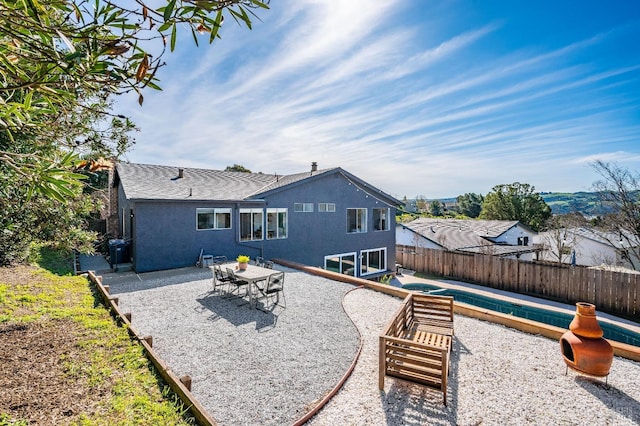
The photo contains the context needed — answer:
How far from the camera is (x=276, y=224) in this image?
45.8ft

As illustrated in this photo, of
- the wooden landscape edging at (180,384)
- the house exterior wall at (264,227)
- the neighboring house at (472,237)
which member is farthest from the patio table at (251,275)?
the neighboring house at (472,237)

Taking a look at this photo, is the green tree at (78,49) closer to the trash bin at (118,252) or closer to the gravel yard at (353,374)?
the gravel yard at (353,374)

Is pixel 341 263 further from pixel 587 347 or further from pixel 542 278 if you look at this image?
pixel 587 347

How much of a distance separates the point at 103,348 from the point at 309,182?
1147 centimetres

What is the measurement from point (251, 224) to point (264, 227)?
615 mm

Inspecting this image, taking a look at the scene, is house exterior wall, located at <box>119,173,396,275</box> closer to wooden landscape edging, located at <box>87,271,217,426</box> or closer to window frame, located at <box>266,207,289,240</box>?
window frame, located at <box>266,207,289,240</box>

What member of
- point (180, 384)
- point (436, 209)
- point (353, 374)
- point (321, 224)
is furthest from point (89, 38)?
point (436, 209)

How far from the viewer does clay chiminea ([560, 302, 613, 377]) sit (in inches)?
161

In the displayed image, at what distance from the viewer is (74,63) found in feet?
5.73

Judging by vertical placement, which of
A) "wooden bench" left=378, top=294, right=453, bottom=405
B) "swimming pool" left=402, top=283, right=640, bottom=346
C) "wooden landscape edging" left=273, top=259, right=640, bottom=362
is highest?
"wooden bench" left=378, top=294, right=453, bottom=405

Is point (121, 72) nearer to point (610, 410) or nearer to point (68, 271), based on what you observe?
point (610, 410)

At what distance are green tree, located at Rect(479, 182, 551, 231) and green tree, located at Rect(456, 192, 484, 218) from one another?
18.2m

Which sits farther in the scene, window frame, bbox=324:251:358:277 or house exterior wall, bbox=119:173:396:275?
window frame, bbox=324:251:358:277

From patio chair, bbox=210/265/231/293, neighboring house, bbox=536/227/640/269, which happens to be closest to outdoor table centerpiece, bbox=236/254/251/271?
patio chair, bbox=210/265/231/293
